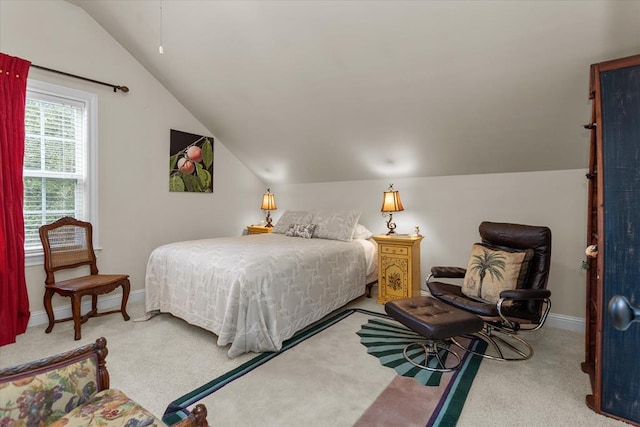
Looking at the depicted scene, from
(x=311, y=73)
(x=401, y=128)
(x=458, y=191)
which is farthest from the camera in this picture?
(x=458, y=191)

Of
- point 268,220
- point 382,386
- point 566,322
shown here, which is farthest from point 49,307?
point 566,322

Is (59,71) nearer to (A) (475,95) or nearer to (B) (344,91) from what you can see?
(B) (344,91)

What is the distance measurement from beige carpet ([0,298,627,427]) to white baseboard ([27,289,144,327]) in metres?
0.10

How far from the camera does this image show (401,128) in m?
3.29

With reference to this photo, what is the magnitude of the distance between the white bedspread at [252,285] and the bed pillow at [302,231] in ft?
1.04

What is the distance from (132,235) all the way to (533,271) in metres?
4.10

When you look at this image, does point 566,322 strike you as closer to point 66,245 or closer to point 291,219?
point 291,219

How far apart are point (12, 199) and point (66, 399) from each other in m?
2.48

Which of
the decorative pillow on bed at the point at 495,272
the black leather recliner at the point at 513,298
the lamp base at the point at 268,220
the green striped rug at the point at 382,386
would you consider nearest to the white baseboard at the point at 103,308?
the black leather recliner at the point at 513,298

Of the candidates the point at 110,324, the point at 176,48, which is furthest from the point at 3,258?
the point at 176,48

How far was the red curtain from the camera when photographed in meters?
2.70

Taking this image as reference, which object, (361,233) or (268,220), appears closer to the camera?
(361,233)

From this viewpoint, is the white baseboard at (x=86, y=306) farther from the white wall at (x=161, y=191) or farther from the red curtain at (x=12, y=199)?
the red curtain at (x=12, y=199)

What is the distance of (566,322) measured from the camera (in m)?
3.00
